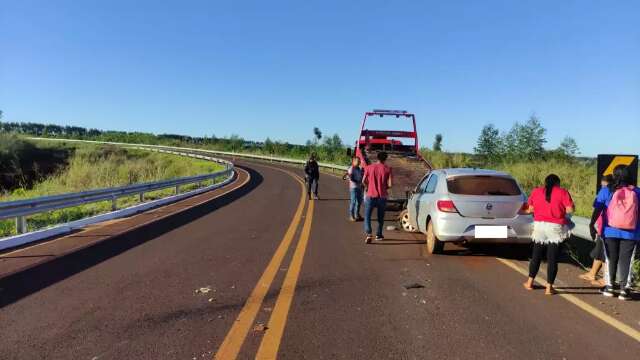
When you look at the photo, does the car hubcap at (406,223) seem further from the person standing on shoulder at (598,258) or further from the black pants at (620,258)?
the black pants at (620,258)

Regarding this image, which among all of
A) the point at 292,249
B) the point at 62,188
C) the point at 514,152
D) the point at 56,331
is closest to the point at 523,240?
the point at 292,249

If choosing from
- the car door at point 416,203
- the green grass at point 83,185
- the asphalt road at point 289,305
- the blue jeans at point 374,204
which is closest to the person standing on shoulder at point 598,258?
the asphalt road at point 289,305

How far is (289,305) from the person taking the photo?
5184mm

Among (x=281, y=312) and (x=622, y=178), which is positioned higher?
(x=622, y=178)

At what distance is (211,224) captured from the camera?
1142cm

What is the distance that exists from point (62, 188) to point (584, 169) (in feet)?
77.4

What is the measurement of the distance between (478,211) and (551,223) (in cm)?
170

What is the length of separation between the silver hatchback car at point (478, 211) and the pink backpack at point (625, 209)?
5.97 ft

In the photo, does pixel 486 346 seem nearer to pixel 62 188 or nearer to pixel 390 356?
pixel 390 356

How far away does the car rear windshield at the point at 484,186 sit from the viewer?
7809 millimetres

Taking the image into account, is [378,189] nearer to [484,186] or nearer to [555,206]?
[484,186]

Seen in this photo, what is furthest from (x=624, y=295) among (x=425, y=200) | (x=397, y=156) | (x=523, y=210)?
(x=397, y=156)

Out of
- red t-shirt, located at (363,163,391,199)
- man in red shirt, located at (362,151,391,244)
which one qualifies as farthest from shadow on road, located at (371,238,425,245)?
red t-shirt, located at (363,163,391,199)

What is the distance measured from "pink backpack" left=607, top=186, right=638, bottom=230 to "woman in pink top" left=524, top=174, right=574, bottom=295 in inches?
19.4
